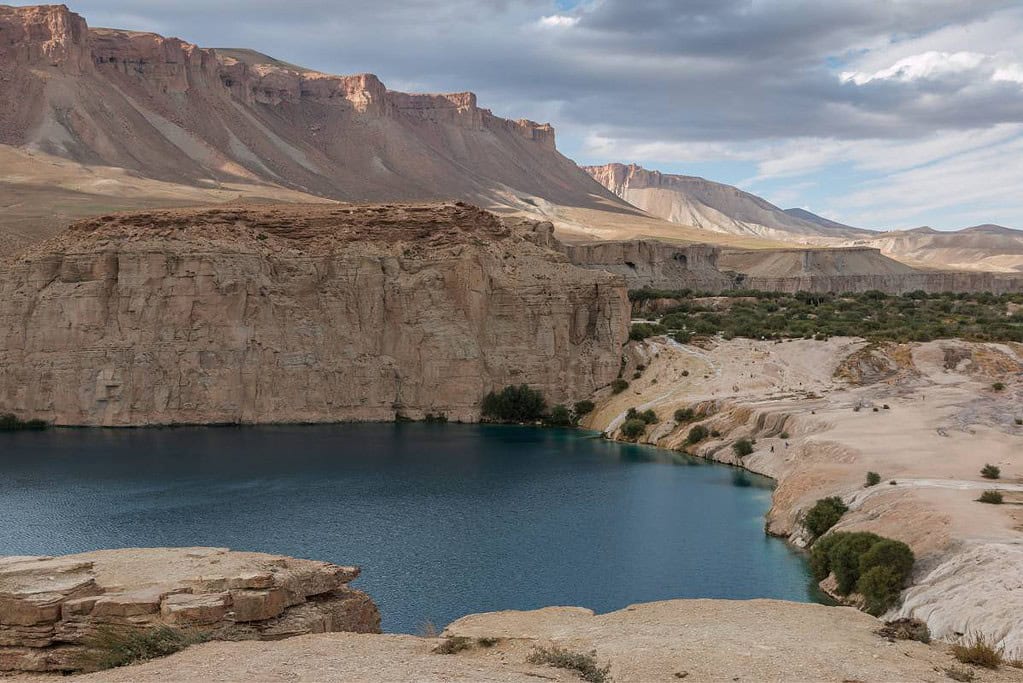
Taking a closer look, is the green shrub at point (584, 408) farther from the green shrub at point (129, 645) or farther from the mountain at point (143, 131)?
the mountain at point (143, 131)

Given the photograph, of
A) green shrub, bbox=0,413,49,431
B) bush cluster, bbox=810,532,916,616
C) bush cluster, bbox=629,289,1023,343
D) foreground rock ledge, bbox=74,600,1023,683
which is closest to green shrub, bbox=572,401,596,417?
bush cluster, bbox=629,289,1023,343

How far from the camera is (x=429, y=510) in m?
40.1

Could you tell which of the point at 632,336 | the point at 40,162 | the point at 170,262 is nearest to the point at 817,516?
the point at 632,336

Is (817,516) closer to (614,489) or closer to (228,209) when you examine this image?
(614,489)

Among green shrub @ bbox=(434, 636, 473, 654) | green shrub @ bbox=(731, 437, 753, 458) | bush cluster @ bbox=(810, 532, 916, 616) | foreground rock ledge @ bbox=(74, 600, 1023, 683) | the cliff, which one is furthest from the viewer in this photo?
the cliff

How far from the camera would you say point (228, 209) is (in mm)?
68688

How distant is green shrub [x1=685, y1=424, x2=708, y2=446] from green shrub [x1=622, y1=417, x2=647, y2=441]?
3821mm

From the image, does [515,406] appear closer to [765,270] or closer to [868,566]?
[868,566]

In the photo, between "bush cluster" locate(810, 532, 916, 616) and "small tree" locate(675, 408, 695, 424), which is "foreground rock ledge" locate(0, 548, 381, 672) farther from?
"small tree" locate(675, 408, 695, 424)

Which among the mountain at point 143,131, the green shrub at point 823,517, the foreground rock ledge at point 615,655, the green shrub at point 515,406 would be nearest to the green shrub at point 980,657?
the foreground rock ledge at point 615,655

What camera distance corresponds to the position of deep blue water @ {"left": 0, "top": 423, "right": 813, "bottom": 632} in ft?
99.4

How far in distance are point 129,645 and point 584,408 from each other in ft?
165

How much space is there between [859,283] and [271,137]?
9566cm

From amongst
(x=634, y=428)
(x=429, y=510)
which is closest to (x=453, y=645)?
(x=429, y=510)
